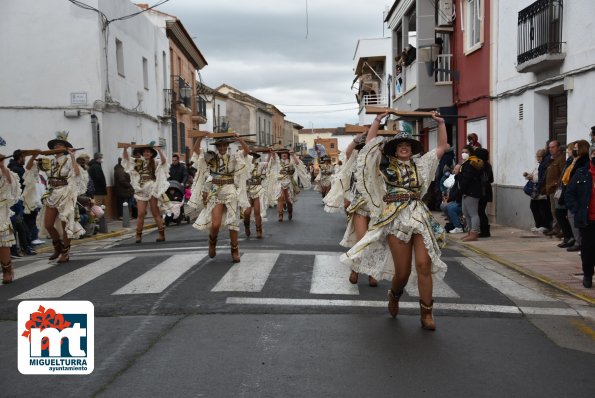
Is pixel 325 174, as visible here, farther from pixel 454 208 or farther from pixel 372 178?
pixel 372 178

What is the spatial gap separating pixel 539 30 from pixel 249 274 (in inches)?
357

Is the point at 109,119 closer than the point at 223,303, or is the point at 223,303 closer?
the point at 223,303

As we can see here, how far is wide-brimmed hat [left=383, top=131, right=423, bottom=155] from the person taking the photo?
6203mm

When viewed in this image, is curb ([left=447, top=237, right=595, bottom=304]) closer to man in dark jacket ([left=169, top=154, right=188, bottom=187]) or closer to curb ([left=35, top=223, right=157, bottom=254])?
curb ([left=35, top=223, right=157, bottom=254])

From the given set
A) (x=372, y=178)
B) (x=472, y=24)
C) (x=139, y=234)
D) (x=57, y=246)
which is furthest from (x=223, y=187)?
(x=472, y=24)

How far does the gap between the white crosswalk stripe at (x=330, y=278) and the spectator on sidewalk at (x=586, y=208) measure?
2803 mm

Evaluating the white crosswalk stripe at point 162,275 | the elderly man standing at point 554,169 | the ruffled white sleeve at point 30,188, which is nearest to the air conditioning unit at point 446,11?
the elderly man standing at point 554,169

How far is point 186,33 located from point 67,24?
1499cm

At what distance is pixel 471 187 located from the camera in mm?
13219

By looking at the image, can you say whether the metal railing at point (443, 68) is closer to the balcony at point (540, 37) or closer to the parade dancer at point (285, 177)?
the parade dancer at point (285, 177)

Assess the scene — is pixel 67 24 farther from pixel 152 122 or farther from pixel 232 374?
pixel 232 374

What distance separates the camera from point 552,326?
631 cm

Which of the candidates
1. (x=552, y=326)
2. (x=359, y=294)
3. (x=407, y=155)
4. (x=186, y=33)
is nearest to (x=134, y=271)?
(x=359, y=294)

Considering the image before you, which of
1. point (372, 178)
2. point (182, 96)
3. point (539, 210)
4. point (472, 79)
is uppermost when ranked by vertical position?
point (182, 96)
